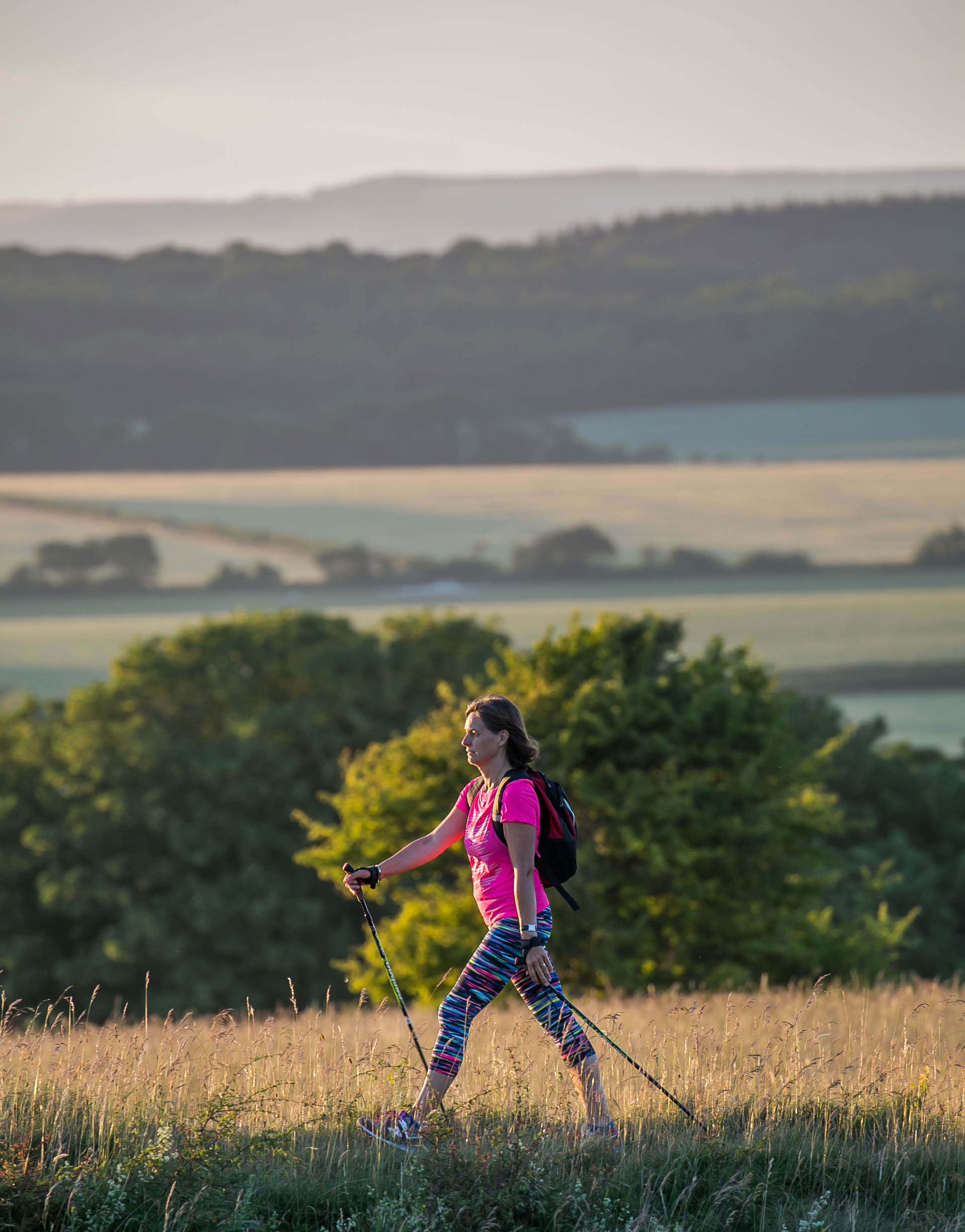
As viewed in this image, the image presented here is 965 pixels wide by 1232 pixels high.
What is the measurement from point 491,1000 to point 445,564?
132 m

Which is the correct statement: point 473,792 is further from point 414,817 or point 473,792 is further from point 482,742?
point 414,817

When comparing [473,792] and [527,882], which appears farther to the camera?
[473,792]

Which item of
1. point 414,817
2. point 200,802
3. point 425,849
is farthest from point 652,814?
point 200,802

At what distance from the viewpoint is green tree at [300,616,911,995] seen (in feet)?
64.9

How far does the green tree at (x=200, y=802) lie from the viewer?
106 ft

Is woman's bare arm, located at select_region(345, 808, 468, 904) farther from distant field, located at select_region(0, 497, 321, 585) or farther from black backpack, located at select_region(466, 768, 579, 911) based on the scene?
distant field, located at select_region(0, 497, 321, 585)

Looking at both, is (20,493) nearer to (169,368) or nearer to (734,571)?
(169,368)

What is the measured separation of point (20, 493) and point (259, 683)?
112130 mm

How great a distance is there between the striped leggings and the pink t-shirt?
0.08 metres

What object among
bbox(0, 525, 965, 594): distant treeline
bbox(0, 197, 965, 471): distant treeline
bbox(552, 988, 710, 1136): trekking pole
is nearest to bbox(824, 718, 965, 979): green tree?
bbox(552, 988, 710, 1136): trekking pole

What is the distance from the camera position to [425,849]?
5.99 metres

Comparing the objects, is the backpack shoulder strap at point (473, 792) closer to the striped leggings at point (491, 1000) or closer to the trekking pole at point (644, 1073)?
the striped leggings at point (491, 1000)

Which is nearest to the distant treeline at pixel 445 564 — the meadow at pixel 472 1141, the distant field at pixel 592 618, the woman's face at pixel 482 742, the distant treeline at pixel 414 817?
the distant field at pixel 592 618

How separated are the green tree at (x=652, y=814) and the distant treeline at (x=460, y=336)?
13484 cm
